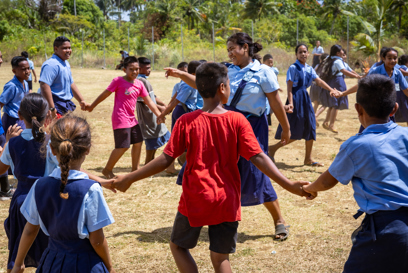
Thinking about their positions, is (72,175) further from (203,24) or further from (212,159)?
(203,24)

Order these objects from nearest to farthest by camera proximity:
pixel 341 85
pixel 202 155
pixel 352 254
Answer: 1. pixel 352 254
2. pixel 202 155
3. pixel 341 85

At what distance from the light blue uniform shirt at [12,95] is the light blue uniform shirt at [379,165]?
5.00m

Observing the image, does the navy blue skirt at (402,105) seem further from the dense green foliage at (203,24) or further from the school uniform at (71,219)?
the dense green foliage at (203,24)

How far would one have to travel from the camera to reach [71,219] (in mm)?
2203

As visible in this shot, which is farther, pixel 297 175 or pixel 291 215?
pixel 297 175

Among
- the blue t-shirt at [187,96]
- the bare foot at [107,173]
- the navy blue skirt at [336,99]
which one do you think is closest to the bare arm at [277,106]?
the blue t-shirt at [187,96]

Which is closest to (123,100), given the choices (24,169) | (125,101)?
(125,101)

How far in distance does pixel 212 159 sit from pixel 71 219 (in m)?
0.90

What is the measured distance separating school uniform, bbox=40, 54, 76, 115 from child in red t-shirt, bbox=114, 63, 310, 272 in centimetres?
318

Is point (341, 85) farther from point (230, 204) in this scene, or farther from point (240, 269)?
point (230, 204)

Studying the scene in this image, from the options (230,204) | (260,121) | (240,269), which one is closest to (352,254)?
(230,204)

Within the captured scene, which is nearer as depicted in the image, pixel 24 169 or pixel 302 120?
pixel 24 169

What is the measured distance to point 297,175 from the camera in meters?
6.78

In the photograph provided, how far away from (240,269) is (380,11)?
88.4ft
